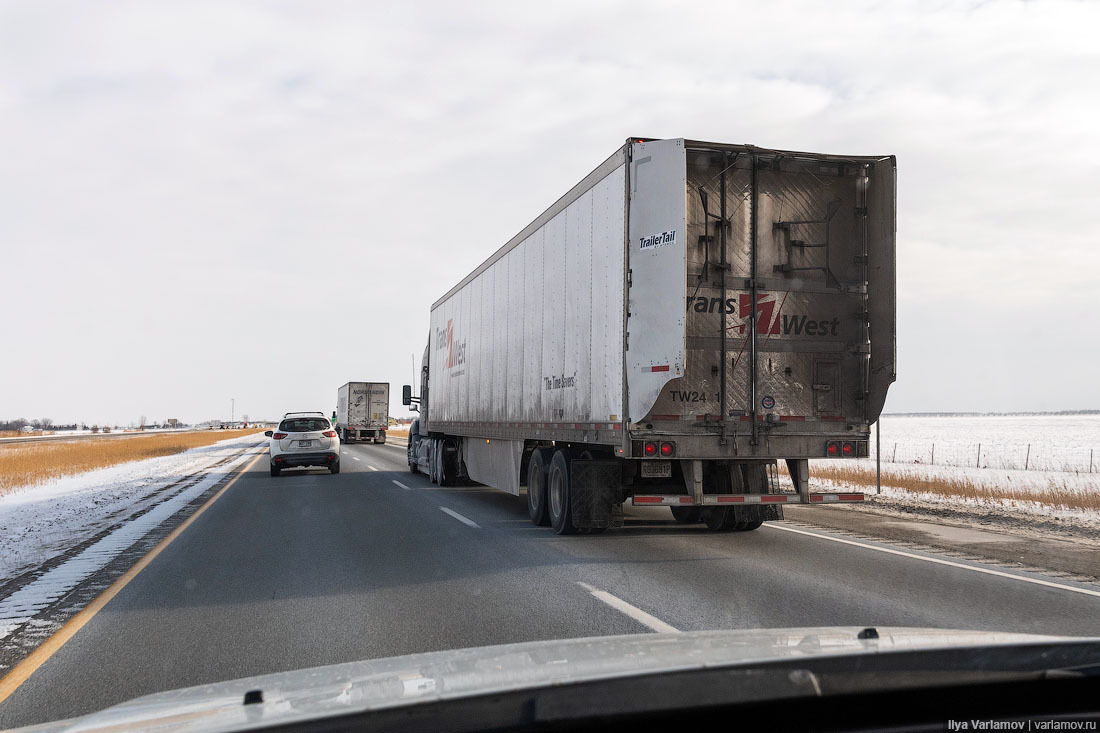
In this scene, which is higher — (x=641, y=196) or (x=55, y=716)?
(x=641, y=196)

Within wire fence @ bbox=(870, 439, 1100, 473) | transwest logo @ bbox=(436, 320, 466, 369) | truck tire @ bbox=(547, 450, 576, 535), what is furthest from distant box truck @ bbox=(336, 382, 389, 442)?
truck tire @ bbox=(547, 450, 576, 535)

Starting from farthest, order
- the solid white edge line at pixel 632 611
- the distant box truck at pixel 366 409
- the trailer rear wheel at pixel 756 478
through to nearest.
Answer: the distant box truck at pixel 366 409
the trailer rear wheel at pixel 756 478
the solid white edge line at pixel 632 611

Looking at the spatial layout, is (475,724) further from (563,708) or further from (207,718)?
(207,718)

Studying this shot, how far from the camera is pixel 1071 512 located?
1368cm

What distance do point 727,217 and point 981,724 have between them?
806 centimetres

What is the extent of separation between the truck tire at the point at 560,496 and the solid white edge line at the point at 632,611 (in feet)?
10.0

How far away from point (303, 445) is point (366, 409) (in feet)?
94.3

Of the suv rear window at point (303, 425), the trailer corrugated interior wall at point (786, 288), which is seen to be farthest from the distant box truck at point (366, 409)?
the trailer corrugated interior wall at point (786, 288)

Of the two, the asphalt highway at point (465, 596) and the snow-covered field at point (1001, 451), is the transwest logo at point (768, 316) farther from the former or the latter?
the asphalt highway at point (465, 596)

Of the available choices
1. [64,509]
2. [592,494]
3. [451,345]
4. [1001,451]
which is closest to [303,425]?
[451,345]

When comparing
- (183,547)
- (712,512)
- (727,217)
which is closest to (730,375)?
(727,217)

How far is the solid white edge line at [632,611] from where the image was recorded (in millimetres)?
5830

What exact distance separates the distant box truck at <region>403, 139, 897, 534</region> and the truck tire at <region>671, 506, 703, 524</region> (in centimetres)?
85

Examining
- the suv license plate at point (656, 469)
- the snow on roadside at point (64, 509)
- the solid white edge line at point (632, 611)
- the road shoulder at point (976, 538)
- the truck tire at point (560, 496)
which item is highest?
the suv license plate at point (656, 469)
